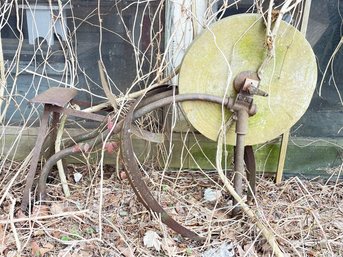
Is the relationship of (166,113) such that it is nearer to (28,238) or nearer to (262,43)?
(262,43)

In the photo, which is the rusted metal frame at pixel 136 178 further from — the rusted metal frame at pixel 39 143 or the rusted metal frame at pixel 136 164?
the rusted metal frame at pixel 39 143

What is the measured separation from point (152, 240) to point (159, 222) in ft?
0.29

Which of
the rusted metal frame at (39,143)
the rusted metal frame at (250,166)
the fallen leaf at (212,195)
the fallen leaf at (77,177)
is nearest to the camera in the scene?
the rusted metal frame at (39,143)

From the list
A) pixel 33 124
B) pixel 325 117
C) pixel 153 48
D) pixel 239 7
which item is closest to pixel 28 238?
pixel 33 124

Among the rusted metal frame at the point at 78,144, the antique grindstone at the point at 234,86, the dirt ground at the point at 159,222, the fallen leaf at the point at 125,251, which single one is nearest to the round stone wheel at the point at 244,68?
the antique grindstone at the point at 234,86

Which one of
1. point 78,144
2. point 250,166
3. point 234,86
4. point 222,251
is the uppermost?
point 234,86

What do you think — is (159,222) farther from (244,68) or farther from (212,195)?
(244,68)

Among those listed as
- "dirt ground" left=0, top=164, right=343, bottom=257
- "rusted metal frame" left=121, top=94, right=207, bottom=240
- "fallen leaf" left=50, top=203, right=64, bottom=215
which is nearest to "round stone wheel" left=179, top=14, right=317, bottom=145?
"rusted metal frame" left=121, top=94, right=207, bottom=240

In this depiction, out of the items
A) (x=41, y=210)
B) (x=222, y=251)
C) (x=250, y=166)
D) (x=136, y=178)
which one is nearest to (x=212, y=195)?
(x=250, y=166)

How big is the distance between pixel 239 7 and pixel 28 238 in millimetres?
1679

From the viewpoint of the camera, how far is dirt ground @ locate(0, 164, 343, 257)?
201 cm

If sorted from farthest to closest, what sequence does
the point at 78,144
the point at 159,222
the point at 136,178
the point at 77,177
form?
the point at 77,177 < the point at 78,144 < the point at 159,222 < the point at 136,178

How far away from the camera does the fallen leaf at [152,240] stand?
79.6 inches

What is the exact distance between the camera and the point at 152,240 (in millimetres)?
2039
